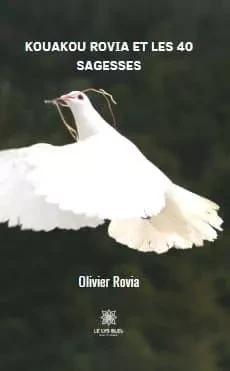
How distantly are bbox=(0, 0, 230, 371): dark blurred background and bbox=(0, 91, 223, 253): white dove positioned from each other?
0.5 inches

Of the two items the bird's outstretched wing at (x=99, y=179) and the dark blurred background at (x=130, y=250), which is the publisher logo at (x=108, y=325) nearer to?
the dark blurred background at (x=130, y=250)

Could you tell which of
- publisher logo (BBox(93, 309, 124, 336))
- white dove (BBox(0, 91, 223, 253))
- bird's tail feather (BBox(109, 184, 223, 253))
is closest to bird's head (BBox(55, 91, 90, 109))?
white dove (BBox(0, 91, 223, 253))

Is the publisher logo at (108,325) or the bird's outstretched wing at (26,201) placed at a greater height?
the bird's outstretched wing at (26,201)

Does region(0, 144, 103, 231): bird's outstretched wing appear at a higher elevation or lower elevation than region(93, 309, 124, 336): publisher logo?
higher

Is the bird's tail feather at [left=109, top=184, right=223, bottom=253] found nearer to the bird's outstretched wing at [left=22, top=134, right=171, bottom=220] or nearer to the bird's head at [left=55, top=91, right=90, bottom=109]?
the bird's outstretched wing at [left=22, top=134, right=171, bottom=220]

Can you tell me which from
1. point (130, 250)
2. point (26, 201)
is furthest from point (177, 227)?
point (26, 201)

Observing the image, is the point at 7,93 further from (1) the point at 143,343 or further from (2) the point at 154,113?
(1) the point at 143,343

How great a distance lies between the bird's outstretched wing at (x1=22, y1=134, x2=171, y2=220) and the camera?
2.40 ft

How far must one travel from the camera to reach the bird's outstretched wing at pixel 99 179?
2.40 ft

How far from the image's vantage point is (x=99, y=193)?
736mm

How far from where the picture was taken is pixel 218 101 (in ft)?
2.48

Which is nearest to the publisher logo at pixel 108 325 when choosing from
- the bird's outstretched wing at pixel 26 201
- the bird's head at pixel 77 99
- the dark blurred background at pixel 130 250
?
the dark blurred background at pixel 130 250

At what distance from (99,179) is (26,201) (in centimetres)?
9

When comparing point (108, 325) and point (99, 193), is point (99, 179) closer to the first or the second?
point (99, 193)
